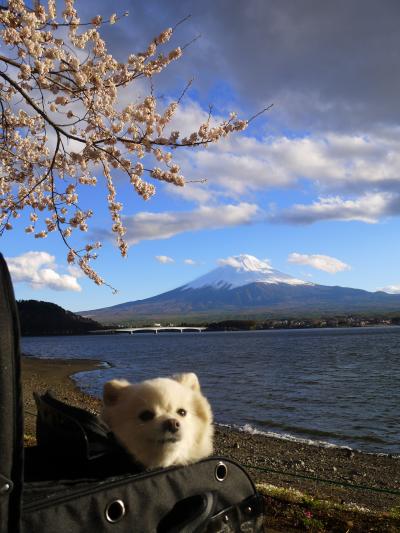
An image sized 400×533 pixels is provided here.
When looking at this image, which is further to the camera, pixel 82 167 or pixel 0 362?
pixel 82 167

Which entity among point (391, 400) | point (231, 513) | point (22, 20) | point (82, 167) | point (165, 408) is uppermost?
point (22, 20)

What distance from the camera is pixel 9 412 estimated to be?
5.68ft

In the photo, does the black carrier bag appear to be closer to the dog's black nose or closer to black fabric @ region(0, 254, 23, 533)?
black fabric @ region(0, 254, 23, 533)

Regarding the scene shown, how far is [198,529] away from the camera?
232 centimetres

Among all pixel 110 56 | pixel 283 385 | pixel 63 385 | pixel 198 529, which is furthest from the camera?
pixel 63 385

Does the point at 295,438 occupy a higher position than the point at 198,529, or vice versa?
the point at 198,529

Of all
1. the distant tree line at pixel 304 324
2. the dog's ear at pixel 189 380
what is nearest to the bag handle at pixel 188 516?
the dog's ear at pixel 189 380

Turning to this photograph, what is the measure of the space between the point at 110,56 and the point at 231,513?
22.2ft

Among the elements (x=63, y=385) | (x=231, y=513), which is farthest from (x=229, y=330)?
(x=231, y=513)

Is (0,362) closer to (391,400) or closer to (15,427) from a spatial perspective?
(15,427)

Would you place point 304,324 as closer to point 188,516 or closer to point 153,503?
point 188,516

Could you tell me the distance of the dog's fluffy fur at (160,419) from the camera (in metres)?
2.43

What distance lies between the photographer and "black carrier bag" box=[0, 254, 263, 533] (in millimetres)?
1739

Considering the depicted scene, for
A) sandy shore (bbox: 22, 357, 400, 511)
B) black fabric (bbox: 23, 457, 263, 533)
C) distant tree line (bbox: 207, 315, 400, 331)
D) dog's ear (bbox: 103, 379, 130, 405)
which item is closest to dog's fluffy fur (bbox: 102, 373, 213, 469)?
dog's ear (bbox: 103, 379, 130, 405)
